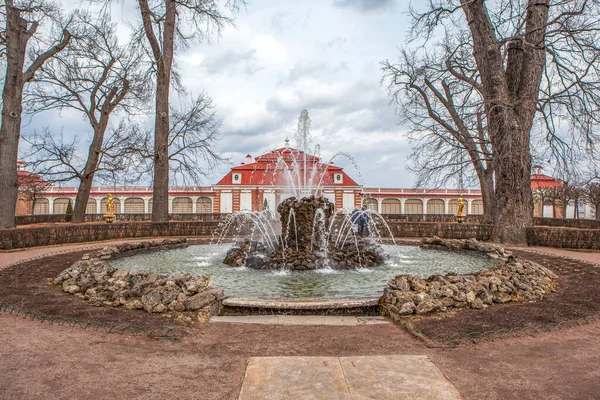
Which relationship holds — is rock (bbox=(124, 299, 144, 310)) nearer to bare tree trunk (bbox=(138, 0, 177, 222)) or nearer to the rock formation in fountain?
the rock formation in fountain

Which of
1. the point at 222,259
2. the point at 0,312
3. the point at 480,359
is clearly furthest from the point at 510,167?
the point at 0,312

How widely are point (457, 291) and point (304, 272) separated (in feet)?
11.9

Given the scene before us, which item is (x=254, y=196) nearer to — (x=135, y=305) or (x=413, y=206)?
(x=413, y=206)

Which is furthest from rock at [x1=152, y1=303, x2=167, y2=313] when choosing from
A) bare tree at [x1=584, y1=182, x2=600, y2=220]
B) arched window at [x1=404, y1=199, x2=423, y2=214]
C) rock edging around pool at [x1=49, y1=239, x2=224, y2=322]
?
arched window at [x1=404, y1=199, x2=423, y2=214]

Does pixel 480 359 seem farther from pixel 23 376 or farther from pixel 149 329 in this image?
pixel 23 376

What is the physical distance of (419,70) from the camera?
60.0 ft

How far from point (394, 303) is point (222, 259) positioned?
6111 millimetres

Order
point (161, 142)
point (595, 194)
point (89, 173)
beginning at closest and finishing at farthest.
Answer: point (161, 142) < point (89, 173) < point (595, 194)

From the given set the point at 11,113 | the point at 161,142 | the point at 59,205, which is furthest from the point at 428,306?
the point at 59,205

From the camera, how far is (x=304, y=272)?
27.0 feet

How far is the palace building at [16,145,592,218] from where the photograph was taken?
120ft

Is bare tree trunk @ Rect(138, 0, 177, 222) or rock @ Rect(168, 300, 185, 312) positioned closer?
rock @ Rect(168, 300, 185, 312)

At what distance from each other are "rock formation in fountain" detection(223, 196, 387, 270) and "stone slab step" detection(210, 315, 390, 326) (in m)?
3.69

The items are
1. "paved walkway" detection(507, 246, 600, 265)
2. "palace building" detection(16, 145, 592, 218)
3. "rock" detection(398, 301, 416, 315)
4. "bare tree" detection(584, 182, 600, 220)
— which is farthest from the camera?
"palace building" detection(16, 145, 592, 218)
